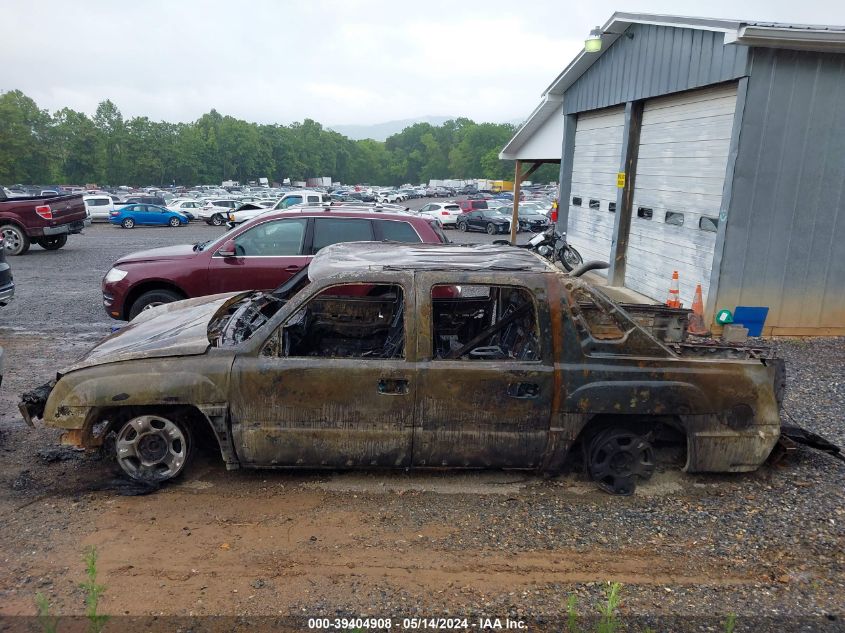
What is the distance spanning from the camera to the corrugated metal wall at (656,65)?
903 cm

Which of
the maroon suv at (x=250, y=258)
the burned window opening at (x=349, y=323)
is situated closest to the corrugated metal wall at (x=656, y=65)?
the maroon suv at (x=250, y=258)

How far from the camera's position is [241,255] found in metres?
8.00

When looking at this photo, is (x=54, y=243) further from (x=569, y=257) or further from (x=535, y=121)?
(x=569, y=257)

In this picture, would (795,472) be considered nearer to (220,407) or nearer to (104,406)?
(220,407)

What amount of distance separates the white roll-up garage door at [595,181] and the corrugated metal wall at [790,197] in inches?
186

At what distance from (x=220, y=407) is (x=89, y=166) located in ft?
302

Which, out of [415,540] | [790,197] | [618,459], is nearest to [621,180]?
[790,197]

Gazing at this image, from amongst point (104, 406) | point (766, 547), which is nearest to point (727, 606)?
point (766, 547)

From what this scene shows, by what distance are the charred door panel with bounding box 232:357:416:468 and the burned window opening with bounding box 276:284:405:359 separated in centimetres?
52

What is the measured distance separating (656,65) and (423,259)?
858cm

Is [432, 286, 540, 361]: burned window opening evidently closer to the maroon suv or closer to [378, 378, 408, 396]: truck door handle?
[378, 378, 408, 396]: truck door handle

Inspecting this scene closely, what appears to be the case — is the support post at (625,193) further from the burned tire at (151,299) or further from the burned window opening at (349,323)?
the burned tire at (151,299)

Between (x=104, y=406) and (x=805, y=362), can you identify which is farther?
(x=805, y=362)

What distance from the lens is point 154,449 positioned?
4.46m
